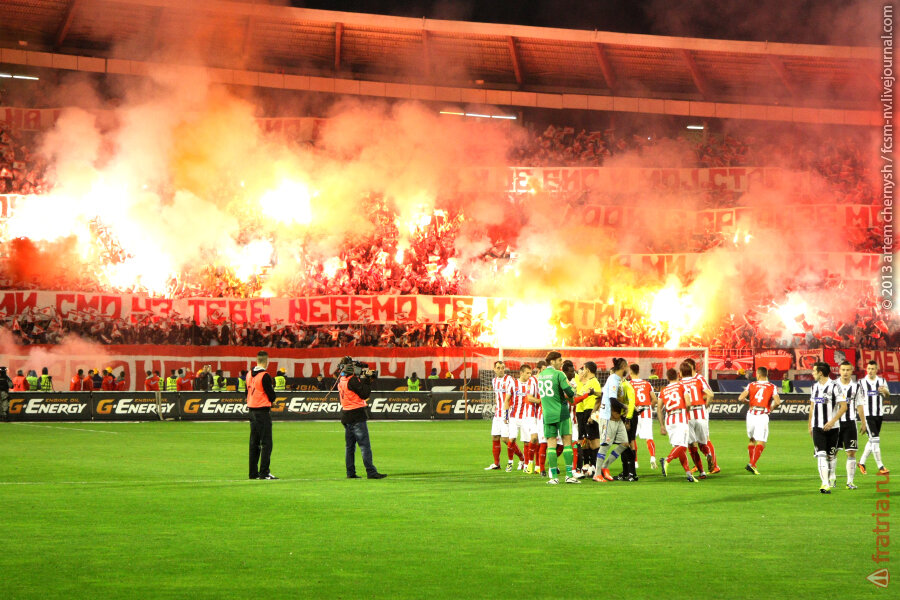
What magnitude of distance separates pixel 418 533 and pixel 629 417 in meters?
6.31

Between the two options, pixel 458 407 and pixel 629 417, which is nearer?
pixel 629 417

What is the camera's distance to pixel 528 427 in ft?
57.5

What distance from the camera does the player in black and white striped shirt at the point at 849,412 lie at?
14492 mm

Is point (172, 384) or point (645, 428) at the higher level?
point (645, 428)

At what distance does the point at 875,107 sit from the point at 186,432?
1441 inches

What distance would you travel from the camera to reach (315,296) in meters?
40.6

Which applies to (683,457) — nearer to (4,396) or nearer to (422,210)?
(4,396)

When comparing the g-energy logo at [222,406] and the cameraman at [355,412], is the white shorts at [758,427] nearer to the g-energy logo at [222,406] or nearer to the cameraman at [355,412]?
the cameraman at [355,412]

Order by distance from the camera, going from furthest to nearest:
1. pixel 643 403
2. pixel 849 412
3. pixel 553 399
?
pixel 643 403
pixel 849 412
pixel 553 399

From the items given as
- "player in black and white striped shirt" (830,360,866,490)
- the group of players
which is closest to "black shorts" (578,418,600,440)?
the group of players

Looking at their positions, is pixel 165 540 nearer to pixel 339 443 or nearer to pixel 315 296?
pixel 339 443

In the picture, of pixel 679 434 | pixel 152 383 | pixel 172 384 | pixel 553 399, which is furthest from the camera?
pixel 152 383

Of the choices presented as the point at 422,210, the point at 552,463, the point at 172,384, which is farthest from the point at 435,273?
the point at 552,463

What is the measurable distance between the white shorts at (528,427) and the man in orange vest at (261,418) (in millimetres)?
4298
